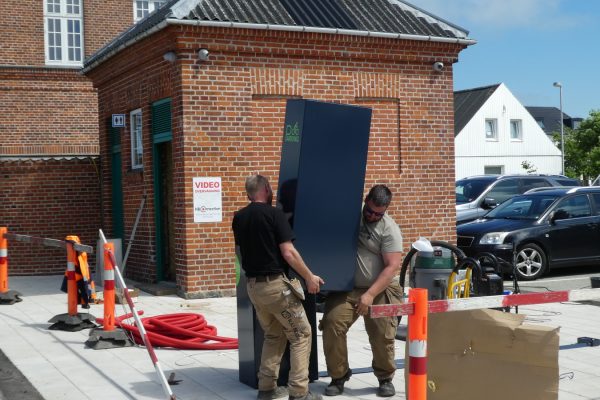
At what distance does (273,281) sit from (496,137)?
51623mm

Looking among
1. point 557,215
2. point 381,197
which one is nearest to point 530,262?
point 557,215

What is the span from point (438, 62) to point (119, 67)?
232 inches

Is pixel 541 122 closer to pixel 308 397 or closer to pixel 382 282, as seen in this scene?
pixel 382 282

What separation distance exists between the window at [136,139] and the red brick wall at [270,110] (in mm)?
301

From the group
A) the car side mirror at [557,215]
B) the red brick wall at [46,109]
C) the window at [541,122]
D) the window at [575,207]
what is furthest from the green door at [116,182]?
the window at [541,122]

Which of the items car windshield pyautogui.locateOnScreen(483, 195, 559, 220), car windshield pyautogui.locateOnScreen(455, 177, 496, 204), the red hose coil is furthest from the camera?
car windshield pyautogui.locateOnScreen(455, 177, 496, 204)

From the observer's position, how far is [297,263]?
6.91m

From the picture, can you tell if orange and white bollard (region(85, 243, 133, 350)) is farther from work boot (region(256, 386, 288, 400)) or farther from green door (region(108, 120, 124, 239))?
green door (region(108, 120, 124, 239))

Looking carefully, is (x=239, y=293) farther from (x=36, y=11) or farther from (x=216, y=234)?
(x=36, y=11)

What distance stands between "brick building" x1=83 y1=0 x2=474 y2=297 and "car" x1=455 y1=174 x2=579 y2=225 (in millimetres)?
4371

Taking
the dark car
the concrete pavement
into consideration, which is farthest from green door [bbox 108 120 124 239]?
the dark car

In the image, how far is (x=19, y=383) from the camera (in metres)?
8.34

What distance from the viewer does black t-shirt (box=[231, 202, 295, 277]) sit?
6.93 m

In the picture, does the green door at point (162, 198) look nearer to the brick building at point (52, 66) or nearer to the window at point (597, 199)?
the brick building at point (52, 66)
